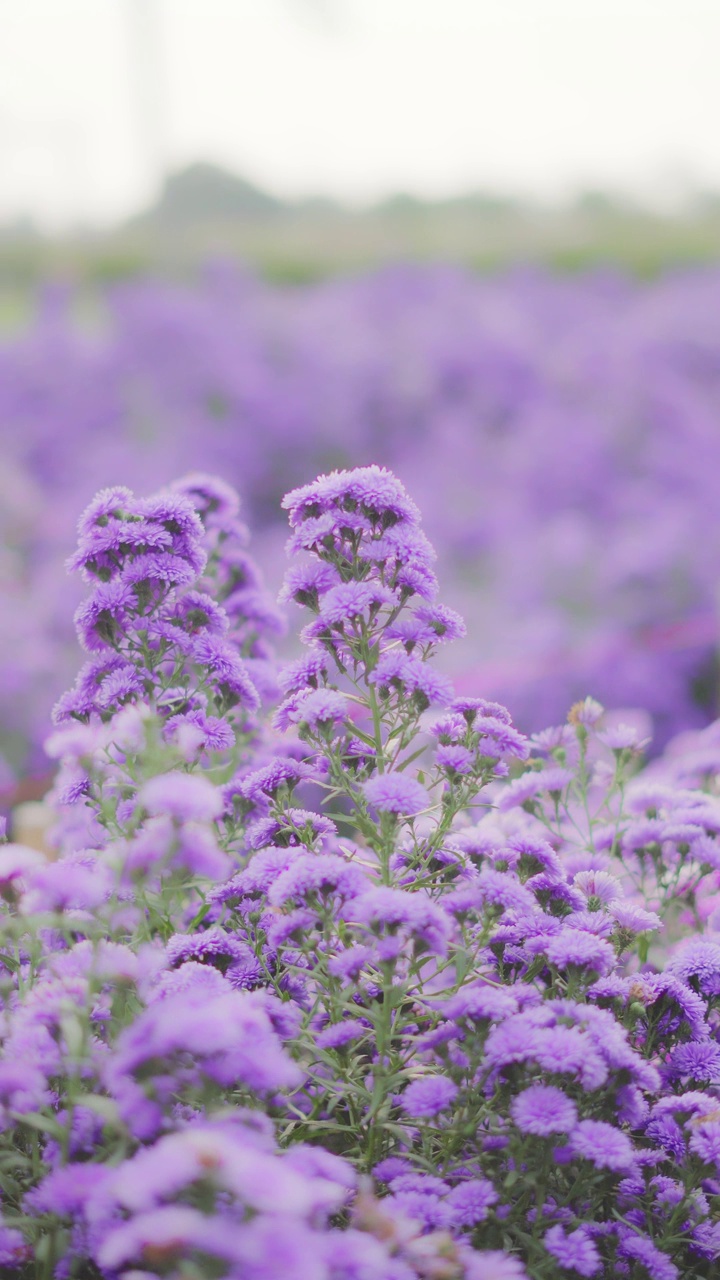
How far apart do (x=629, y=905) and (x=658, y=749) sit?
321 cm

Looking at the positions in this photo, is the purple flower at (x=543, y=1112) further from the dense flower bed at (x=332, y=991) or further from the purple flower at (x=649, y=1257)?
the purple flower at (x=649, y=1257)

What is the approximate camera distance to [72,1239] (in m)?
1.00

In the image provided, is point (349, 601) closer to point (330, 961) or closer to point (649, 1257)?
point (330, 961)

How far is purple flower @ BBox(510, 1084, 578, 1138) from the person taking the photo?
105cm

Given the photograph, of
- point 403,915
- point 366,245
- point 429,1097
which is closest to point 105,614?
point 403,915

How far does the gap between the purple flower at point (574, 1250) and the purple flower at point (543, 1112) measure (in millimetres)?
122

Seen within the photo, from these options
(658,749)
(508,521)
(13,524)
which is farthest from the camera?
(508,521)

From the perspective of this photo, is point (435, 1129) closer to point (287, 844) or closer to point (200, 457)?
point (287, 844)

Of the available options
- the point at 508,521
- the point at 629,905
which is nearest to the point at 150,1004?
the point at 629,905

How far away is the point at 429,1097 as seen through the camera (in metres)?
1.12

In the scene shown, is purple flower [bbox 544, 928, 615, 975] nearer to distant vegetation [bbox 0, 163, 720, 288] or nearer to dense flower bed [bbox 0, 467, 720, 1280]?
dense flower bed [bbox 0, 467, 720, 1280]

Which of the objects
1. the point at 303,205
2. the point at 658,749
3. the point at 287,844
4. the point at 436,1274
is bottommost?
the point at 436,1274

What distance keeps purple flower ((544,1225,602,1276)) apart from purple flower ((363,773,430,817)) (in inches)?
17.8

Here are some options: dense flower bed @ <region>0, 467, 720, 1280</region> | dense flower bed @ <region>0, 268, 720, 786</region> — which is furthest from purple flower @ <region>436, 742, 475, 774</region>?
dense flower bed @ <region>0, 268, 720, 786</region>
